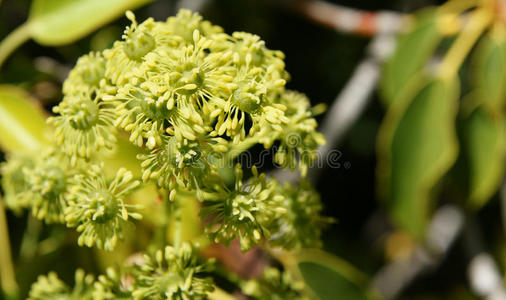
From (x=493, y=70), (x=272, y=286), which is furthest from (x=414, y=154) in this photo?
(x=272, y=286)

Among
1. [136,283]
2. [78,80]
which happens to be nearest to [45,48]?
[78,80]

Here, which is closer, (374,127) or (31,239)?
(31,239)

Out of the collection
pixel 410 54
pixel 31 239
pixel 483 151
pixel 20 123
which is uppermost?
pixel 410 54

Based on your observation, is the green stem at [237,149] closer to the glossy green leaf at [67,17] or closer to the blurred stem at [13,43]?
the glossy green leaf at [67,17]

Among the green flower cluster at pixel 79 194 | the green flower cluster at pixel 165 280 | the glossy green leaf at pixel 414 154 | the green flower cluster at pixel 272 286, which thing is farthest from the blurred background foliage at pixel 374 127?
the green flower cluster at pixel 165 280

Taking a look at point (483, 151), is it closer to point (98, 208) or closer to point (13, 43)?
point (98, 208)

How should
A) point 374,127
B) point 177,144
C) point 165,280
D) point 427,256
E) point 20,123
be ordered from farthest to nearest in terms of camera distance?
point 374,127 < point 427,256 < point 20,123 < point 165,280 < point 177,144

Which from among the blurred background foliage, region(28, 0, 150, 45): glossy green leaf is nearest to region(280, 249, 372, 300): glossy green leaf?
the blurred background foliage
